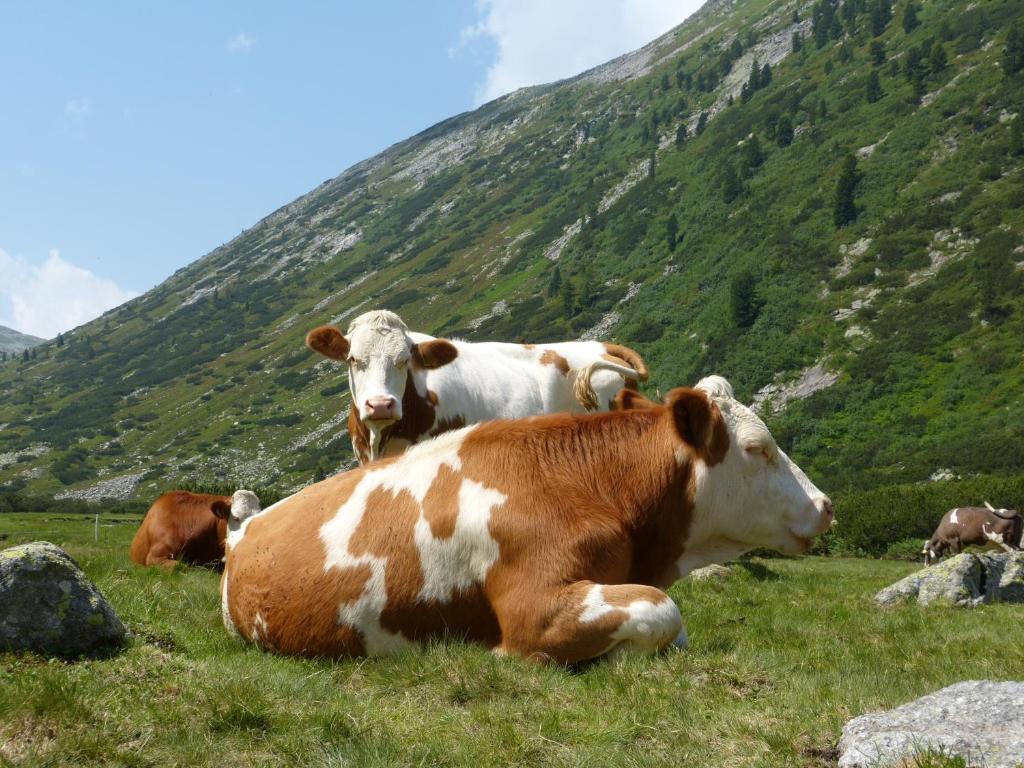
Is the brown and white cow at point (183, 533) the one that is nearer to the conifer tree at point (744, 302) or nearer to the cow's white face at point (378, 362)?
the cow's white face at point (378, 362)

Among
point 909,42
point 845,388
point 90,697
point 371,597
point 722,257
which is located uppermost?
point 909,42

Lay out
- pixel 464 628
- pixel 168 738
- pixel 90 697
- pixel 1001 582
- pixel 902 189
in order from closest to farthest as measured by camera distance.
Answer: pixel 168 738 < pixel 90 697 < pixel 464 628 < pixel 1001 582 < pixel 902 189

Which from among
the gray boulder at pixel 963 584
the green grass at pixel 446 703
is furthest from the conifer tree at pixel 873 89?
the green grass at pixel 446 703

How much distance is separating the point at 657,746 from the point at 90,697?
9.28 feet

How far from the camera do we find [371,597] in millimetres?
5797

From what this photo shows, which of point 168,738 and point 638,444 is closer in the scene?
point 168,738

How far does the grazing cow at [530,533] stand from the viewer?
17.7 feet

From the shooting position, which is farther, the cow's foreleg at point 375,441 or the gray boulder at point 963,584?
the gray boulder at point 963,584

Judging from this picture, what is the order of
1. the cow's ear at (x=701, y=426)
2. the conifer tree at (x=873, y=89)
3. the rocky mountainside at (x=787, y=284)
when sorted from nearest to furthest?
the cow's ear at (x=701, y=426) < the rocky mountainside at (x=787, y=284) < the conifer tree at (x=873, y=89)

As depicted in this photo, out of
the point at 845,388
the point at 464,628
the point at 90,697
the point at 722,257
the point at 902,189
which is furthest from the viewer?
the point at 722,257

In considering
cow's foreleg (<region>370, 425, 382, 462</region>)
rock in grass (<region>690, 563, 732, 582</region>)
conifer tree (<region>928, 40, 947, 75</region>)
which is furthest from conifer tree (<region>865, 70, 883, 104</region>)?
cow's foreleg (<region>370, 425, 382, 462</region>)

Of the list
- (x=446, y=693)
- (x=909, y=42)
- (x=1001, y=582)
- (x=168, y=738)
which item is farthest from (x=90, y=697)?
(x=909, y=42)

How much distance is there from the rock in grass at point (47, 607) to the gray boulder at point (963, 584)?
38.6ft

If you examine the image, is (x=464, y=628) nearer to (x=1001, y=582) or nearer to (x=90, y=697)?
(x=90, y=697)
